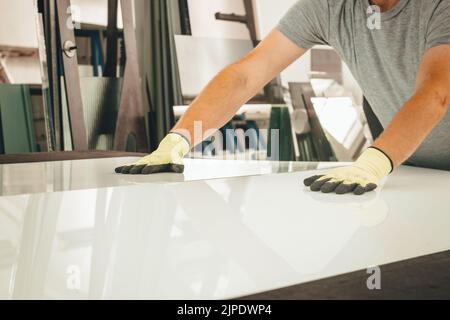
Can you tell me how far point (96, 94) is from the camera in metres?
3.01

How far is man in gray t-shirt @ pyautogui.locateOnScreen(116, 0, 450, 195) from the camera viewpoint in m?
1.14

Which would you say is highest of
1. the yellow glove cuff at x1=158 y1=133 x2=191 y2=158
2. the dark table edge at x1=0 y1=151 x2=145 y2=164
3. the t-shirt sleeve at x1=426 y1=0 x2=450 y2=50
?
the t-shirt sleeve at x1=426 y1=0 x2=450 y2=50

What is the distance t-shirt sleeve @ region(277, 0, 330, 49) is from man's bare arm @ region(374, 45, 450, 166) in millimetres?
494

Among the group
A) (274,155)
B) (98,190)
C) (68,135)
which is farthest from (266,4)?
(98,190)

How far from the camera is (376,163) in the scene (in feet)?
3.70

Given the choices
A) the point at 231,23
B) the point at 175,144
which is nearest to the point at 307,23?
the point at 175,144

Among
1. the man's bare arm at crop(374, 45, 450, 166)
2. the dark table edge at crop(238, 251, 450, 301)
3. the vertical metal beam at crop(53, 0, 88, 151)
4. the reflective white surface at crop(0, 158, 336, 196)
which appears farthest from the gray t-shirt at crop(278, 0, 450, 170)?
the vertical metal beam at crop(53, 0, 88, 151)

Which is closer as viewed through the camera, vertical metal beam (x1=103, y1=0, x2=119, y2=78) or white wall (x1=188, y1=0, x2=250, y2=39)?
vertical metal beam (x1=103, y1=0, x2=119, y2=78)

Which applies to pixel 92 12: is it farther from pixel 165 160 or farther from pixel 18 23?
pixel 165 160

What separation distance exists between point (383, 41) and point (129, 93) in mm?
1887

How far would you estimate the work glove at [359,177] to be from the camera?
105 cm

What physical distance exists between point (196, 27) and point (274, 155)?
1.09 metres

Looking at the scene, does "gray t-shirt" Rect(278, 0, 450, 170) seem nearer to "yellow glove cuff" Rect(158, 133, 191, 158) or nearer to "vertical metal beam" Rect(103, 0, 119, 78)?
"yellow glove cuff" Rect(158, 133, 191, 158)

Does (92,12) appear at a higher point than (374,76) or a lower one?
higher
